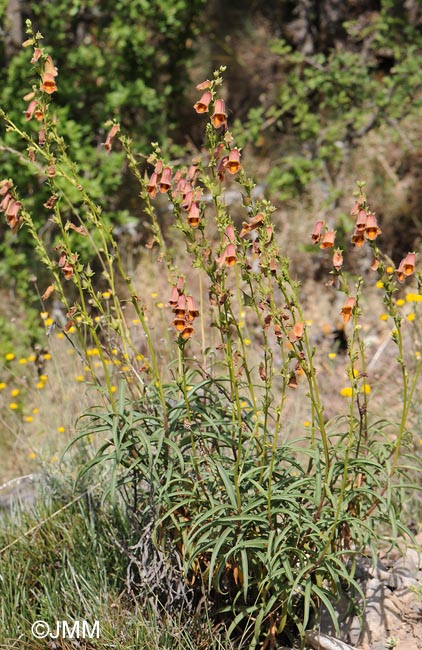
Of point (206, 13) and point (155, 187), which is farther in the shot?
point (206, 13)

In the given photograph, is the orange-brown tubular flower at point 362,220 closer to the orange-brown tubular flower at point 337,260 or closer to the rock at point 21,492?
the orange-brown tubular flower at point 337,260

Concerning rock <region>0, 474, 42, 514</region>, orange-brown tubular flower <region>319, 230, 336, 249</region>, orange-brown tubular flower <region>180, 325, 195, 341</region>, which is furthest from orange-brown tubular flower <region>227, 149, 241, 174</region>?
rock <region>0, 474, 42, 514</region>

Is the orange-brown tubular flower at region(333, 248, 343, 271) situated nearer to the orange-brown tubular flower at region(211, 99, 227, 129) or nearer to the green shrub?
the green shrub

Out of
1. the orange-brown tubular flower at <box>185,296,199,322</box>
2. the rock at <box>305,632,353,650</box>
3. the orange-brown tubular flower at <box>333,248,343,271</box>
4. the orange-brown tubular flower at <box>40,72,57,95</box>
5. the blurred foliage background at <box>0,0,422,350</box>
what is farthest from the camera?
the blurred foliage background at <box>0,0,422,350</box>

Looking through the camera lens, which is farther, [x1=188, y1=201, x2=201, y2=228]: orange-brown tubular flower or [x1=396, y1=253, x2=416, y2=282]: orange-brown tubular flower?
[x1=396, y1=253, x2=416, y2=282]: orange-brown tubular flower

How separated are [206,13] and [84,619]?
6.77 metres

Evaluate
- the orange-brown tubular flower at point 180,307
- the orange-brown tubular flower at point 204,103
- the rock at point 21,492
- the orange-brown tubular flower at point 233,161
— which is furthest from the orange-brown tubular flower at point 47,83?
the rock at point 21,492

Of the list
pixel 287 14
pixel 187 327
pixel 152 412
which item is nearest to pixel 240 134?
pixel 287 14

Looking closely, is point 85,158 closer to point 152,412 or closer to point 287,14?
point 287,14

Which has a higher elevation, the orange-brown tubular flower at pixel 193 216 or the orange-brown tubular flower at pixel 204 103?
the orange-brown tubular flower at pixel 204 103

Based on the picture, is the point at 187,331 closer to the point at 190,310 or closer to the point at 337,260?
the point at 190,310

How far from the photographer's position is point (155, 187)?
224 cm

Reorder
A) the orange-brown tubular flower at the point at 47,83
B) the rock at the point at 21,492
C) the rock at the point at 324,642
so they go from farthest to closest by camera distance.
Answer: the rock at the point at 21,492, the rock at the point at 324,642, the orange-brown tubular flower at the point at 47,83

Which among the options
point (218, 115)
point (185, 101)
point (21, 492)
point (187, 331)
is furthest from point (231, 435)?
point (185, 101)
